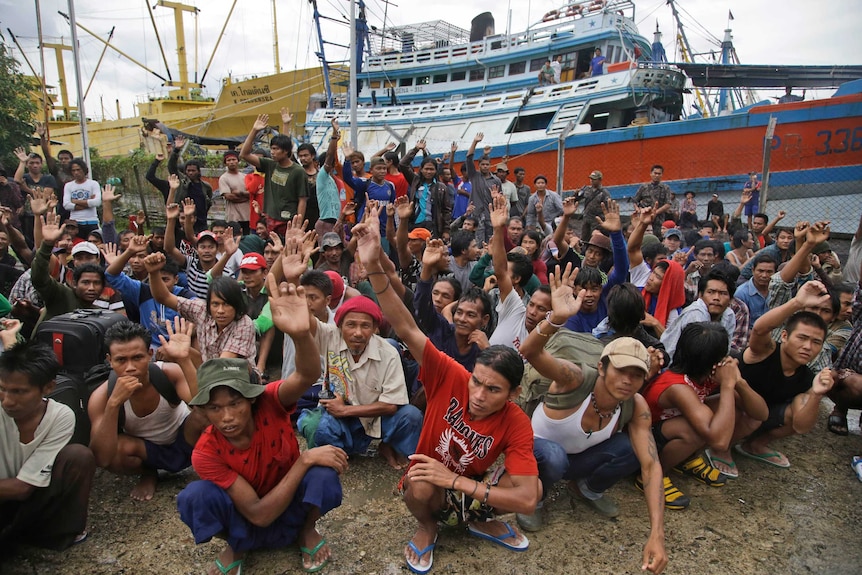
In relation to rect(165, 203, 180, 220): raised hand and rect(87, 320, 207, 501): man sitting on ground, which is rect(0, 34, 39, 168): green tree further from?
rect(87, 320, 207, 501): man sitting on ground

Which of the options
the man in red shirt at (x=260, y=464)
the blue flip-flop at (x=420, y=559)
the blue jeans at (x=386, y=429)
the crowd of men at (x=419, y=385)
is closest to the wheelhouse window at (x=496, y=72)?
the crowd of men at (x=419, y=385)

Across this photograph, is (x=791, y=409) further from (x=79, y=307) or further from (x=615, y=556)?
(x=79, y=307)

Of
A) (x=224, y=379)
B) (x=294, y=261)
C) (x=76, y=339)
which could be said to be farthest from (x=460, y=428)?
(x=76, y=339)

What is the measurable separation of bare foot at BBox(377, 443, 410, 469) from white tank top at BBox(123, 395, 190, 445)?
4.39 ft

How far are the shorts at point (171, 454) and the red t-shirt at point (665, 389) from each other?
2.90 meters

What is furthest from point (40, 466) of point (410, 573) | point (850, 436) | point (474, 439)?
point (850, 436)

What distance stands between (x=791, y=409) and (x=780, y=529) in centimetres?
84

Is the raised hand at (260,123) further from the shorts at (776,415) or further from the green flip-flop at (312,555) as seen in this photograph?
the shorts at (776,415)

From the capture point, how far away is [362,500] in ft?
10.1

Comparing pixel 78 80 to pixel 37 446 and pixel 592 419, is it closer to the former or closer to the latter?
pixel 37 446

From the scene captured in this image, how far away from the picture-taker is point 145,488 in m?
3.03

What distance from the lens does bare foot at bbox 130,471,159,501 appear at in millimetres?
3008

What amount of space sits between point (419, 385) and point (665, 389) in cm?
171

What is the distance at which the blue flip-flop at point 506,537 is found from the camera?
104 inches
